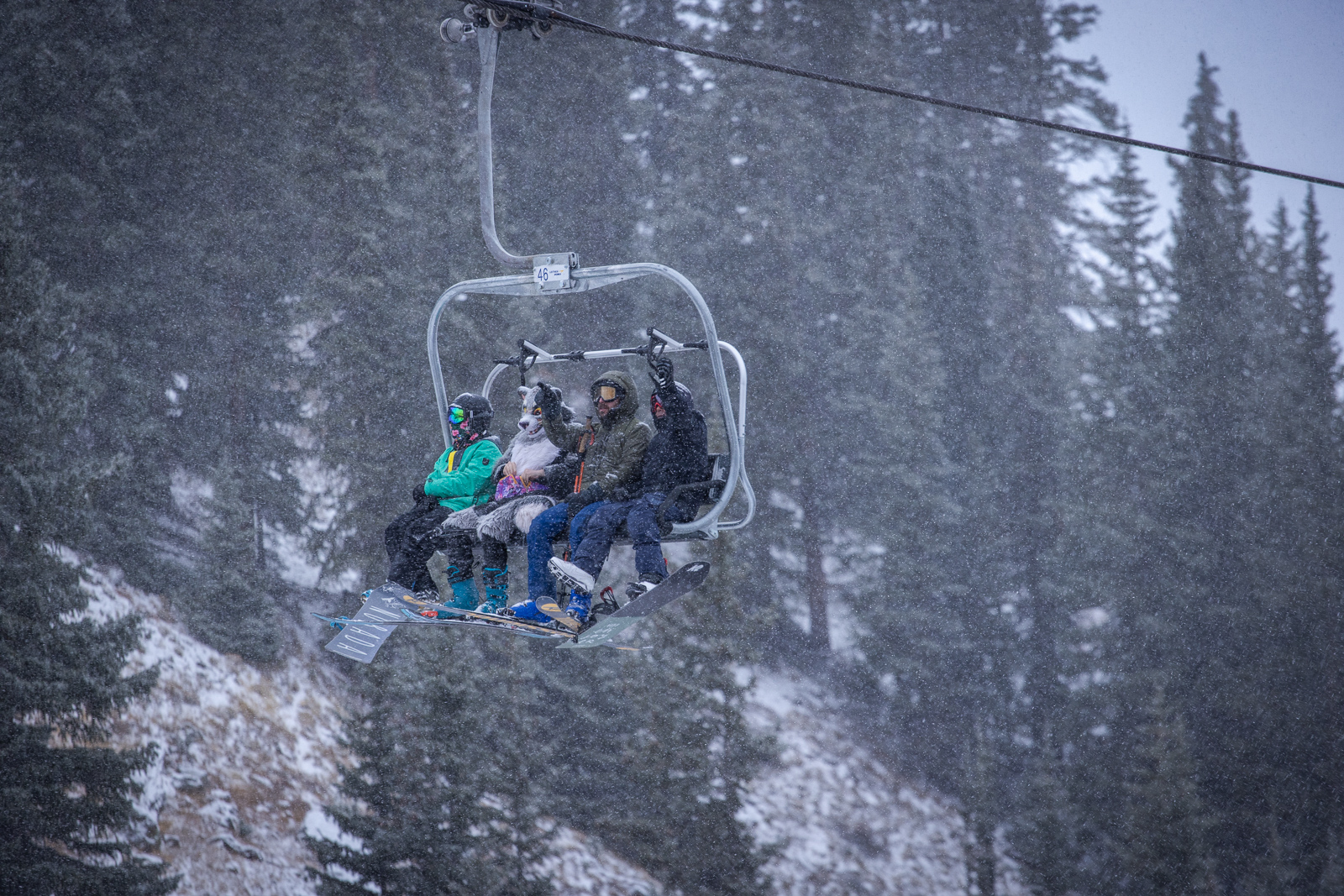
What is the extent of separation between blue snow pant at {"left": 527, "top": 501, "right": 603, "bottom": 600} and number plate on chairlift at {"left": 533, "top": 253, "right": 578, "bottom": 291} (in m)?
1.52

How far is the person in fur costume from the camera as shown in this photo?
24.2 feet

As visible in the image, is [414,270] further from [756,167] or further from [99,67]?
[756,167]

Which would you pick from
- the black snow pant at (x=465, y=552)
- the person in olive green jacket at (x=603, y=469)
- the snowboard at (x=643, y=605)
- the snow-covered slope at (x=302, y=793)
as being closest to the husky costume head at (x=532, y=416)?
the person in olive green jacket at (x=603, y=469)

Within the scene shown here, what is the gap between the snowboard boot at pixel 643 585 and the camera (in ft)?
21.7

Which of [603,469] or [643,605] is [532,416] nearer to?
[603,469]

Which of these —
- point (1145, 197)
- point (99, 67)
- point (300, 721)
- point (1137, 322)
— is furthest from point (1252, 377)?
point (99, 67)

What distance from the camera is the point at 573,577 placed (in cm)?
669

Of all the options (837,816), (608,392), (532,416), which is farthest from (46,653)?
(837,816)

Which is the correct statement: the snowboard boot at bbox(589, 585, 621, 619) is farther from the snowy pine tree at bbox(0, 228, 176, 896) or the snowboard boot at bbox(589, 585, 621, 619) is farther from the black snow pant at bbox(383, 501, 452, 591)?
the snowy pine tree at bbox(0, 228, 176, 896)

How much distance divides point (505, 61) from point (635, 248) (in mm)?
5330

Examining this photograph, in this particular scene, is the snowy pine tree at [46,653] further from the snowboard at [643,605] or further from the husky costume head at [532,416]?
the snowboard at [643,605]

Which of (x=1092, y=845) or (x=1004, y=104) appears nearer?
(x=1092, y=845)

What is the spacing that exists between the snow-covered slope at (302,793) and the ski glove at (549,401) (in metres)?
10.3

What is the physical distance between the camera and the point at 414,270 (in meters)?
19.4
